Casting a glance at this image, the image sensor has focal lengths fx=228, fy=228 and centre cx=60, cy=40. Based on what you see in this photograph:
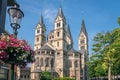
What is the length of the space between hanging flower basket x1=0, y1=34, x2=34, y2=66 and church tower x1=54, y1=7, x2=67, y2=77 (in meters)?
76.7

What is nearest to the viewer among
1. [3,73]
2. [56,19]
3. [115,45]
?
[3,73]

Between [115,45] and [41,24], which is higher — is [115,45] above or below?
below

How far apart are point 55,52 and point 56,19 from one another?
14.5m

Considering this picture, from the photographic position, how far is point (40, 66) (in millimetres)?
85562

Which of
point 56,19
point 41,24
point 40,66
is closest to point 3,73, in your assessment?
point 40,66

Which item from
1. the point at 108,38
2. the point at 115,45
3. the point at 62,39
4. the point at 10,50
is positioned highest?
the point at 62,39

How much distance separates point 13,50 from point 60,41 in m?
81.3

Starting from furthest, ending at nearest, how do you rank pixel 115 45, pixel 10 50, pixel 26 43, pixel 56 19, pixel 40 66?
1. pixel 56 19
2. pixel 40 66
3. pixel 115 45
4. pixel 26 43
5. pixel 10 50

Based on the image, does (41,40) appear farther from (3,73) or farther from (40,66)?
(3,73)

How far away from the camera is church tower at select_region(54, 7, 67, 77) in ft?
285

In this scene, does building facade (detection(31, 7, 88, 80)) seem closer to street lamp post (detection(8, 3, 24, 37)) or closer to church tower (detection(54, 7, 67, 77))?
→ church tower (detection(54, 7, 67, 77))

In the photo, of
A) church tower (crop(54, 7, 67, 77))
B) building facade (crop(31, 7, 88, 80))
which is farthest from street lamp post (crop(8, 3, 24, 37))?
church tower (crop(54, 7, 67, 77))

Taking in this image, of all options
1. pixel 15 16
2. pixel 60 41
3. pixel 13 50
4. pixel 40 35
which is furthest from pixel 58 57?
pixel 13 50

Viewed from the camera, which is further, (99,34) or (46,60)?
(46,60)
